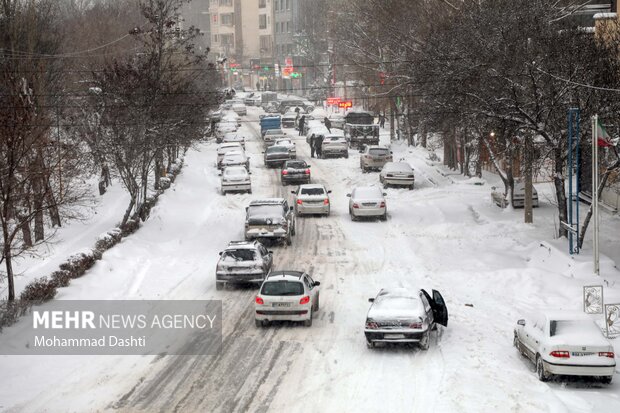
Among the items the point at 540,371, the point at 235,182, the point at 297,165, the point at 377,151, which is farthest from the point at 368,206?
the point at 540,371

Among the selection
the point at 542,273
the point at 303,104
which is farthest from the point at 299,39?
the point at 542,273

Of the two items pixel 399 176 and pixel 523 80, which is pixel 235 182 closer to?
pixel 399 176

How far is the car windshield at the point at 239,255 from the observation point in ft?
90.2

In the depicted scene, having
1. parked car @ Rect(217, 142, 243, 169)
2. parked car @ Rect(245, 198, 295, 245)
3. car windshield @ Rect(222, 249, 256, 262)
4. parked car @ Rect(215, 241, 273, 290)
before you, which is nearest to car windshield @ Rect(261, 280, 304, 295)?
parked car @ Rect(215, 241, 273, 290)

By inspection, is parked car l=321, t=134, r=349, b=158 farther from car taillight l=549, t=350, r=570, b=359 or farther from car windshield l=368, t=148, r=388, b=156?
car taillight l=549, t=350, r=570, b=359

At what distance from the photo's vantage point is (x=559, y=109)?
106 ft

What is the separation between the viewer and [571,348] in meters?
18.1

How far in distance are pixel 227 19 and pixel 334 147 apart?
403ft

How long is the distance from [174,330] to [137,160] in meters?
16.0

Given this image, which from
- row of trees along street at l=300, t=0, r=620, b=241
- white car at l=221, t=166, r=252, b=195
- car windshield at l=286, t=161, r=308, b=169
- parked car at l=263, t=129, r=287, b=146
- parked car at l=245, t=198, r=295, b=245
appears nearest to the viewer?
row of trees along street at l=300, t=0, r=620, b=241

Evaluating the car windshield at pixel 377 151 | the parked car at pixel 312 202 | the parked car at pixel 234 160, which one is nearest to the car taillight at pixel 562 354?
the parked car at pixel 312 202

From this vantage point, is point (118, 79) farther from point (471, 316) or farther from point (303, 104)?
point (303, 104)

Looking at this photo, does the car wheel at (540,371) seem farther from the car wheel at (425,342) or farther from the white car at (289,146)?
the white car at (289,146)

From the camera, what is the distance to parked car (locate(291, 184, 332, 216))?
4112cm
